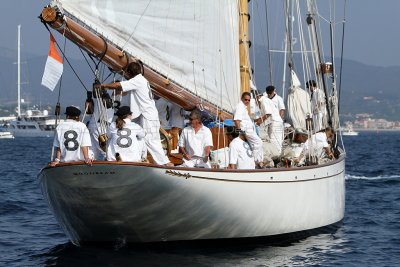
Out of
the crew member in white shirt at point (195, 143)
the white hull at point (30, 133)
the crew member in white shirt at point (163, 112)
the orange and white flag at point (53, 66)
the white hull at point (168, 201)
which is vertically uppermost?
the white hull at point (30, 133)

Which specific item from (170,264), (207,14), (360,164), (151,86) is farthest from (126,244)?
(360,164)

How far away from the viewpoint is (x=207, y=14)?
65.4 ft

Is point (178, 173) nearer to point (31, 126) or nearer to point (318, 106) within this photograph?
point (318, 106)

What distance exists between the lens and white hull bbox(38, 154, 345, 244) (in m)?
16.9

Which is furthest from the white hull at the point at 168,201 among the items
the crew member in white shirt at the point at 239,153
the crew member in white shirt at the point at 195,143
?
the crew member in white shirt at the point at 195,143

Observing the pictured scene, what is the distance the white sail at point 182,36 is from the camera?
59.8 feet

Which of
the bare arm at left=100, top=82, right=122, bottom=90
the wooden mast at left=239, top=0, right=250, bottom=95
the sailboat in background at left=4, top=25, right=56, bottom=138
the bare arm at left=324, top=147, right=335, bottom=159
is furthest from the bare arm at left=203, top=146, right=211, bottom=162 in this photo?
the sailboat in background at left=4, top=25, right=56, bottom=138

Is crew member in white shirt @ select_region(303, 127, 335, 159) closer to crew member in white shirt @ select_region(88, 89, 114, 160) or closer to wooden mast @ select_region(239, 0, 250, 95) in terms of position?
wooden mast @ select_region(239, 0, 250, 95)

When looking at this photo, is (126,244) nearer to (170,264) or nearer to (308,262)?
(170,264)

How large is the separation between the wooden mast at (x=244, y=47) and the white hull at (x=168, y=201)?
2.46m

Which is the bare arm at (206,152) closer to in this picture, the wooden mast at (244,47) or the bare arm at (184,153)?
the bare arm at (184,153)

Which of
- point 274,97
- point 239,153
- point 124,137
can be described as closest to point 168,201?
point 124,137

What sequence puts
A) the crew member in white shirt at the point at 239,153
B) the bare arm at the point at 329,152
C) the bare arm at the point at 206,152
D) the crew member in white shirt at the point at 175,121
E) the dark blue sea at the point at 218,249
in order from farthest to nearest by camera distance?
1. the bare arm at the point at 329,152
2. the crew member in white shirt at the point at 175,121
3. the crew member in white shirt at the point at 239,153
4. the bare arm at the point at 206,152
5. the dark blue sea at the point at 218,249

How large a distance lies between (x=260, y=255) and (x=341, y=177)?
18.2 ft
